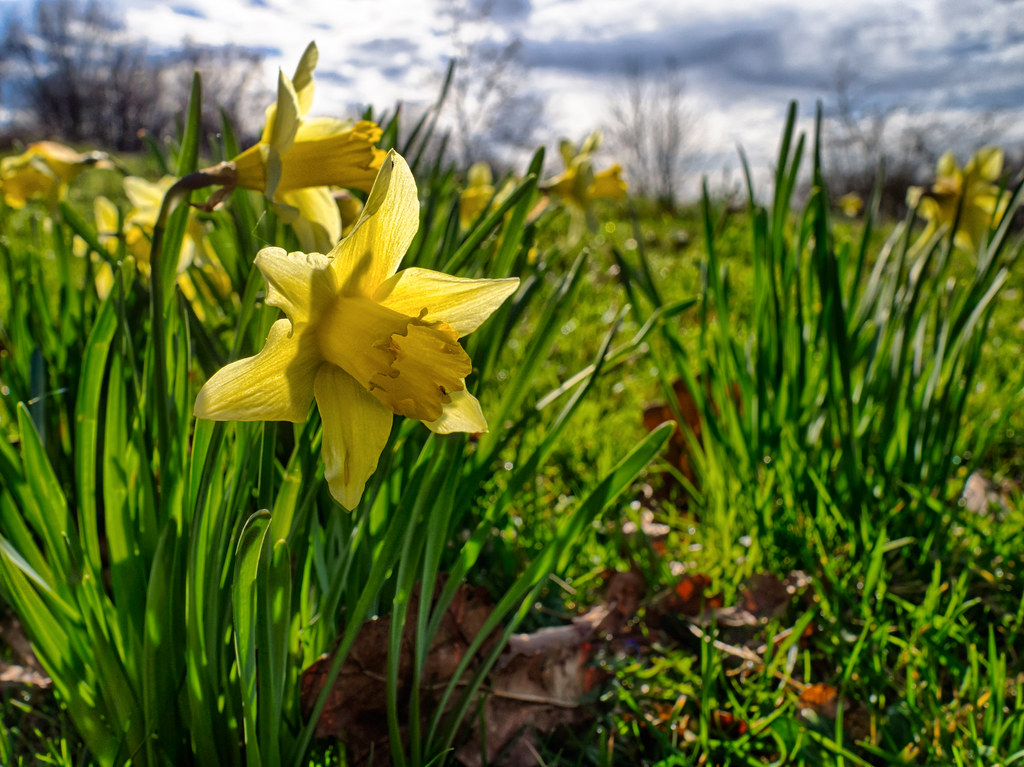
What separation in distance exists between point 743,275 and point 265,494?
4212mm

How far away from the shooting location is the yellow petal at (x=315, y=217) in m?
1.00

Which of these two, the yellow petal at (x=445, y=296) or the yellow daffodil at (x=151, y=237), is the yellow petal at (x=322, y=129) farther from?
the yellow daffodil at (x=151, y=237)

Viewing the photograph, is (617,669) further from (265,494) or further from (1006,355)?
(1006,355)

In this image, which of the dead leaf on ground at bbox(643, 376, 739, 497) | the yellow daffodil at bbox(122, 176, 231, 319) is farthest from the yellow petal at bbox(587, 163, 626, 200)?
the yellow daffodil at bbox(122, 176, 231, 319)

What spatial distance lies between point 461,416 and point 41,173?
147 cm

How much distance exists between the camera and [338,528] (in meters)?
1.07

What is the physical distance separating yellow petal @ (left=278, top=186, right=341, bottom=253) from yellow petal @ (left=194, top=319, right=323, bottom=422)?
1.01 ft

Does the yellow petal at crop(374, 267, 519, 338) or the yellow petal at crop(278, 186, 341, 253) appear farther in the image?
the yellow petal at crop(278, 186, 341, 253)

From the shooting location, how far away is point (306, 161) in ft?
3.28

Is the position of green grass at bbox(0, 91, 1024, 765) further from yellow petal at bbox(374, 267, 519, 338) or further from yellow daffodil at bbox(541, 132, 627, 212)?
yellow daffodil at bbox(541, 132, 627, 212)

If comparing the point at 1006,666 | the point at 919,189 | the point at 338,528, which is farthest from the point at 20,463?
the point at 919,189

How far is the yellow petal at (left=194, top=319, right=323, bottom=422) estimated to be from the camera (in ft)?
2.16

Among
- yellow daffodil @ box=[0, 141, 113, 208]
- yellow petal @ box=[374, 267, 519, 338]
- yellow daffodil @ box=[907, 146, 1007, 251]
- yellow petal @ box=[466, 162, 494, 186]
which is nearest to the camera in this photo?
yellow petal @ box=[374, 267, 519, 338]

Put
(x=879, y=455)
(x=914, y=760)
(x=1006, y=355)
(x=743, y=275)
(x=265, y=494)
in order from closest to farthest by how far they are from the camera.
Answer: (x=265, y=494), (x=914, y=760), (x=879, y=455), (x=1006, y=355), (x=743, y=275)
